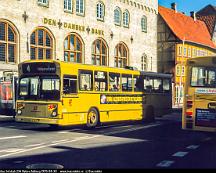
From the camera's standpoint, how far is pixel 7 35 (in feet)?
87.1

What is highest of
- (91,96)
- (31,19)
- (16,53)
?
(31,19)

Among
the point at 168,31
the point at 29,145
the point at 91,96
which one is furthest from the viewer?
the point at 168,31

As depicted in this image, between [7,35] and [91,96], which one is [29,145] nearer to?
[91,96]

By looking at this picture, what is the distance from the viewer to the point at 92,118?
16.2 meters

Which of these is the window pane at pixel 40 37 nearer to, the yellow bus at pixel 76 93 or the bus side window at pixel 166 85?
the bus side window at pixel 166 85

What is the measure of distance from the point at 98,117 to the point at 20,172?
950 cm

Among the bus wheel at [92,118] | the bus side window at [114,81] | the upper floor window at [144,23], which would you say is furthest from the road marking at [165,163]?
the upper floor window at [144,23]

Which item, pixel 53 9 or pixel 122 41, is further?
pixel 122 41

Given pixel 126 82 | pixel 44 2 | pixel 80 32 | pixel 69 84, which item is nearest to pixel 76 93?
pixel 69 84

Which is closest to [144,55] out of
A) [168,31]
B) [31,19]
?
[168,31]

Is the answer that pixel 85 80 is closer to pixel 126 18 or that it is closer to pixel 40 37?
pixel 40 37

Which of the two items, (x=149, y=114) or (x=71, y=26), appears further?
(x=71, y=26)

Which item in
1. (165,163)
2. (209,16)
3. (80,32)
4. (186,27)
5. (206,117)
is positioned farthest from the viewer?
(209,16)

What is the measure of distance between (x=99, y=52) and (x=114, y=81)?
17498 mm
